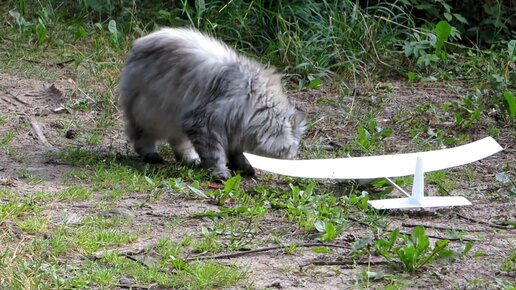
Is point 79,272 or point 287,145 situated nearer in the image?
point 79,272

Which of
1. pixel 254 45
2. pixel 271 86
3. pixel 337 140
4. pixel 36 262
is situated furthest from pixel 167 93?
pixel 254 45

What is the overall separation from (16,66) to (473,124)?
163 inches

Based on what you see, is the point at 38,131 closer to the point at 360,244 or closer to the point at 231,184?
the point at 231,184

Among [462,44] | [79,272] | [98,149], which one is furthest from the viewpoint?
[462,44]

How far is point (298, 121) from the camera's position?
7254mm

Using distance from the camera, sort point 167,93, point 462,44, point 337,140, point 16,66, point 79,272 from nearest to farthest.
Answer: point 79,272
point 167,93
point 337,140
point 16,66
point 462,44

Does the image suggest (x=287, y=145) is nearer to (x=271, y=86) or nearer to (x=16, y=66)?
(x=271, y=86)

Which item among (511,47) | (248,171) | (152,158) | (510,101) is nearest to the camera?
(248,171)

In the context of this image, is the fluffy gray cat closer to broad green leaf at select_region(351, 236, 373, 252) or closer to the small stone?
the small stone

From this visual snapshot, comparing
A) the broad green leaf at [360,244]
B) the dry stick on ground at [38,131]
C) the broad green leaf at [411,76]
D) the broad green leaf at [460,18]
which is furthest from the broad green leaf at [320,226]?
the broad green leaf at [460,18]

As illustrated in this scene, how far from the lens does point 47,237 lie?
5309mm

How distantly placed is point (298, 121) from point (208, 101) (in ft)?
2.25

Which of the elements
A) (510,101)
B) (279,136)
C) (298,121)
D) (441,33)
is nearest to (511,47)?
(441,33)

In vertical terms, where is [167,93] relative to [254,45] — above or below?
above
